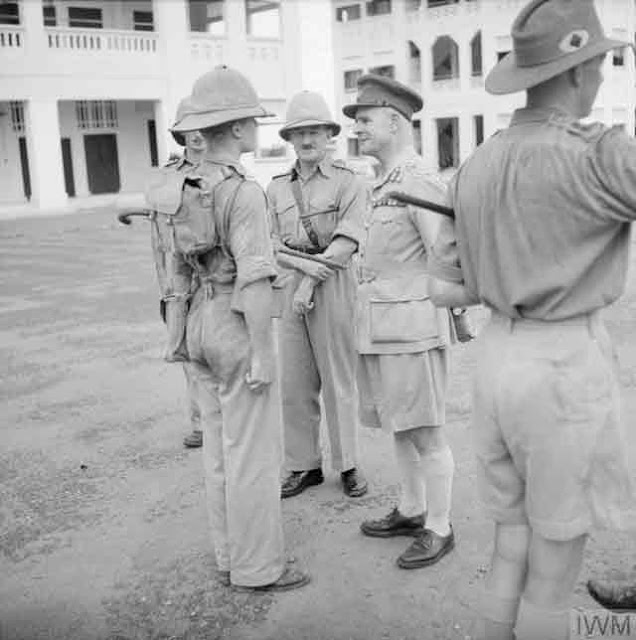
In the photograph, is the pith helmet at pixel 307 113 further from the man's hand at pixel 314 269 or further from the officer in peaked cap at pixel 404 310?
the man's hand at pixel 314 269

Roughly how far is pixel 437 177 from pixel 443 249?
1.12m

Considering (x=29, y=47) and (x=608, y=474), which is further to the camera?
(x=29, y=47)

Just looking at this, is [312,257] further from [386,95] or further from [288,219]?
[386,95]

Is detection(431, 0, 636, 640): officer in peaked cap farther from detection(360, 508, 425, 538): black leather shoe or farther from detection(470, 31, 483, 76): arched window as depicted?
detection(470, 31, 483, 76): arched window

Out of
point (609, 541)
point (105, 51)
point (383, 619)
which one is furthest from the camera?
point (105, 51)

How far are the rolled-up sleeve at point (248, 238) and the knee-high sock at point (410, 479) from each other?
3.70 ft

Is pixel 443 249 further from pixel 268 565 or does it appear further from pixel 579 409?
pixel 268 565

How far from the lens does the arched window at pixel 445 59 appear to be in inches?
1678

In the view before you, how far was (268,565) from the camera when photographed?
3.59 meters

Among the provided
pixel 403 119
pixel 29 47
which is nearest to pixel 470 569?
pixel 403 119

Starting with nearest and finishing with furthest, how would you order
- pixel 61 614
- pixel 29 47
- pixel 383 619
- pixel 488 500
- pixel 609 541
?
pixel 488 500
pixel 383 619
pixel 61 614
pixel 609 541
pixel 29 47

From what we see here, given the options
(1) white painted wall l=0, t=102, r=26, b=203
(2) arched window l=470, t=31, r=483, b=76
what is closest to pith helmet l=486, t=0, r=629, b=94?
(1) white painted wall l=0, t=102, r=26, b=203

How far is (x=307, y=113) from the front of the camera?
444cm

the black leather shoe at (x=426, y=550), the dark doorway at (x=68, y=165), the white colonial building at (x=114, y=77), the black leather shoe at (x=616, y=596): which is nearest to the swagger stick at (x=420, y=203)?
the black leather shoe at (x=616, y=596)
